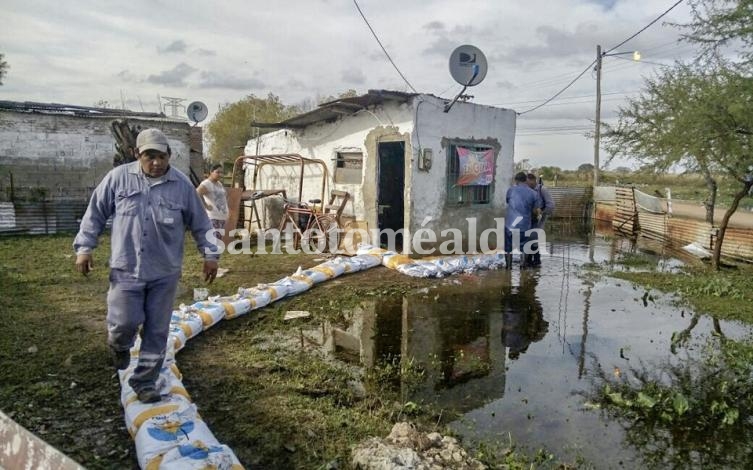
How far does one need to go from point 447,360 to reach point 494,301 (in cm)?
243

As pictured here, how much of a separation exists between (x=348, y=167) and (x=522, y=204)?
4.16m

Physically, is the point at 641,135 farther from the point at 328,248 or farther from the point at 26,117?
the point at 26,117

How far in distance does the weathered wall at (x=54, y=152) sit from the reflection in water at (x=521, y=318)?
12.3 m

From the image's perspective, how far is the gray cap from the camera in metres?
3.20

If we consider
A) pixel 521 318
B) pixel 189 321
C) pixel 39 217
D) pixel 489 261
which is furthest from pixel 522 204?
pixel 39 217

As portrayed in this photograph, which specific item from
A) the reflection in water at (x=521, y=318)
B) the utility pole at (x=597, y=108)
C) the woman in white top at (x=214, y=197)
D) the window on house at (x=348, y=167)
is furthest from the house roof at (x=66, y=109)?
the utility pole at (x=597, y=108)

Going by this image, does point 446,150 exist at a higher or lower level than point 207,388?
higher

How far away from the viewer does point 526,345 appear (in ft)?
17.1

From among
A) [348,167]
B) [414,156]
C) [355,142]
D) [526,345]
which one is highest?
[355,142]

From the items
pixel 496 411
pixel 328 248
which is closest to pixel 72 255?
pixel 328 248

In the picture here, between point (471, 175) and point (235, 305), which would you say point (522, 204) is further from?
point (235, 305)

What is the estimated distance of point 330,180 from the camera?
1148 cm

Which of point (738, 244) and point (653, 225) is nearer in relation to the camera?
point (738, 244)

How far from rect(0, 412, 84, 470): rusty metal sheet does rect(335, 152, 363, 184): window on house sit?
907 centimetres
